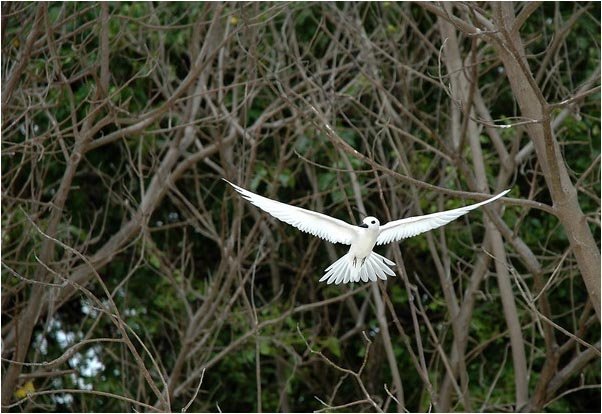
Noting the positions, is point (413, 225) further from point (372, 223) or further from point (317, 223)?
point (317, 223)

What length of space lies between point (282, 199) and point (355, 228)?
17.0 ft

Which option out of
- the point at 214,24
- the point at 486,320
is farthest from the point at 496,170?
the point at 214,24

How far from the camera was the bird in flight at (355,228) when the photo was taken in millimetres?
3855

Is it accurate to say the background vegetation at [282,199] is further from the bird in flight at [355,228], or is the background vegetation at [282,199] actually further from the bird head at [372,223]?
the bird head at [372,223]

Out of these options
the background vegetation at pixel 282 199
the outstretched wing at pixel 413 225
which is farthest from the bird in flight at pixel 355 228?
the background vegetation at pixel 282 199

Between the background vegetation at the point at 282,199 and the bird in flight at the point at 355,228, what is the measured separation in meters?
2.10

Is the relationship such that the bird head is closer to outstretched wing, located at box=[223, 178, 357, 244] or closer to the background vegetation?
outstretched wing, located at box=[223, 178, 357, 244]

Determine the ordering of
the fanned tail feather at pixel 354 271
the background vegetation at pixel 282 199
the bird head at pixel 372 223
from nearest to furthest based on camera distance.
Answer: the bird head at pixel 372 223 < the fanned tail feather at pixel 354 271 < the background vegetation at pixel 282 199

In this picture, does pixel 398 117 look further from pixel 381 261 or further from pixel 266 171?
pixel 381 261

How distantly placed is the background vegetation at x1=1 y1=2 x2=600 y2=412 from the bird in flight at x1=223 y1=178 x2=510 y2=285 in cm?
210

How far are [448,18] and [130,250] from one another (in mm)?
5114

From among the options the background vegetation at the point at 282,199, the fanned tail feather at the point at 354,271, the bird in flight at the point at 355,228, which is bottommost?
the background vegetation at the point at 282,199

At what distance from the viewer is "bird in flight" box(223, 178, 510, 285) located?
386cm

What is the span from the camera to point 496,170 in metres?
8.82
